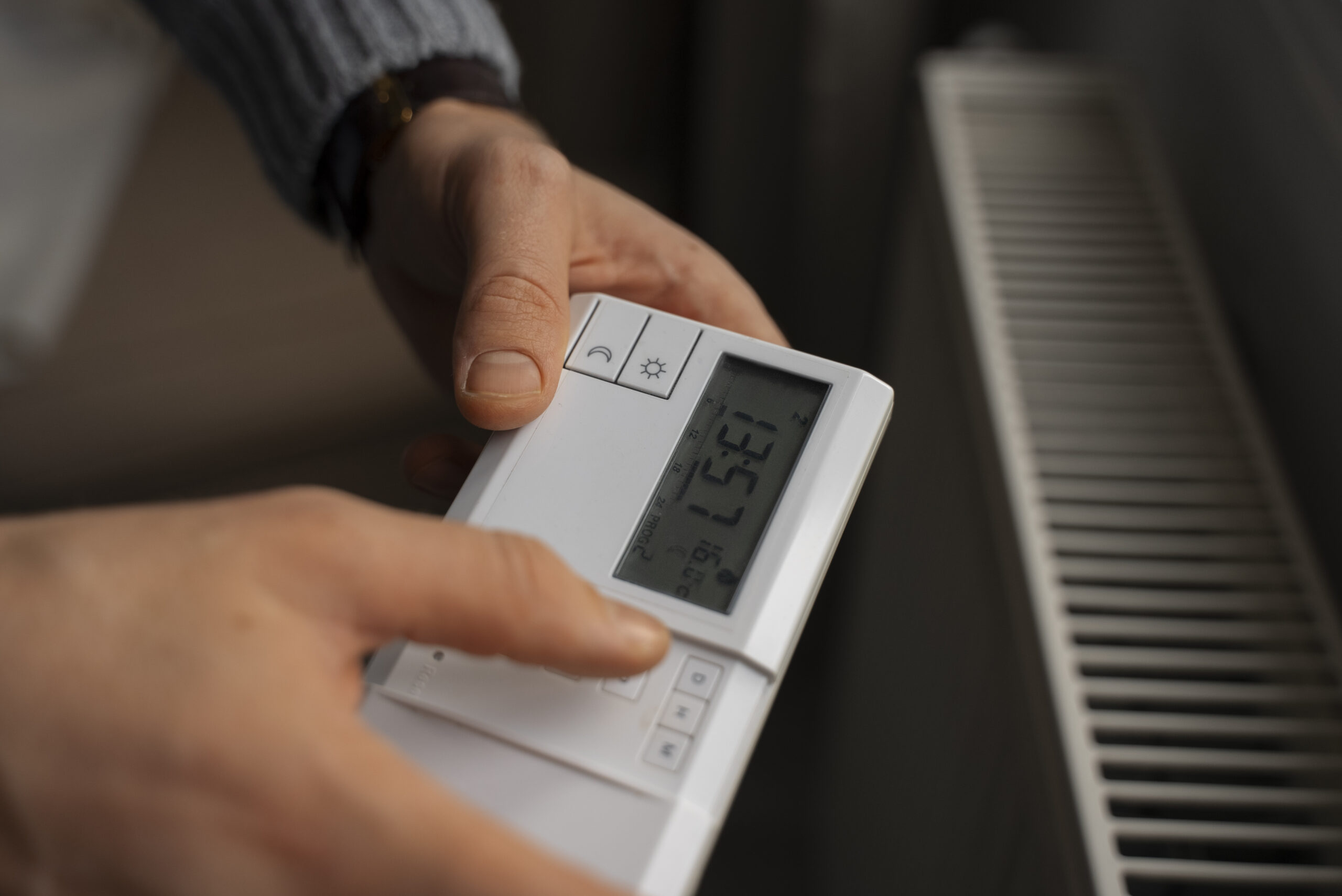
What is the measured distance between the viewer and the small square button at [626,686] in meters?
0.39

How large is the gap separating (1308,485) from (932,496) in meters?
0.22

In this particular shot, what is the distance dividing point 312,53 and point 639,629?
21.2 inches

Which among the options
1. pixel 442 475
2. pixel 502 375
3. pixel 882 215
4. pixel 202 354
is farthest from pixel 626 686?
pixel 202 354

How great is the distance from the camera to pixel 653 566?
424 mm

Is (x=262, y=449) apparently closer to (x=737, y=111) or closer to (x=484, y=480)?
(x=737, y=111)

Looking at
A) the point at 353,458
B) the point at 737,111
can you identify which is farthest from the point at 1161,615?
the point at 353,458

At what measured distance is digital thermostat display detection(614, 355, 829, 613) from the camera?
42 centimetres

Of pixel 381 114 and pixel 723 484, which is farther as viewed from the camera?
pixel 381 114

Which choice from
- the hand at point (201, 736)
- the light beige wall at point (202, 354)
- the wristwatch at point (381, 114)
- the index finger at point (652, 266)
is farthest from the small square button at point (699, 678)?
the light beige wall at point (202, 354)

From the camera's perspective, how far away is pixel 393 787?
277 millimetres

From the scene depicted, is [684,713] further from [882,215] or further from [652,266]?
[882,215]

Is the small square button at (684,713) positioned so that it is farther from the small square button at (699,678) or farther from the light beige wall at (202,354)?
the light beige wall at (202,354)

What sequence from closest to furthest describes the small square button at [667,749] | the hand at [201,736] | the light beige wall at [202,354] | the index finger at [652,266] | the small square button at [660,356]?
the hand at [201,736] → the small square button at [667,749] → the small square button at [660,356] → the index finger at [652,266] → the light beige wall at [202,354]

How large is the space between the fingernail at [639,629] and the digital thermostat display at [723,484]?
6 cm
